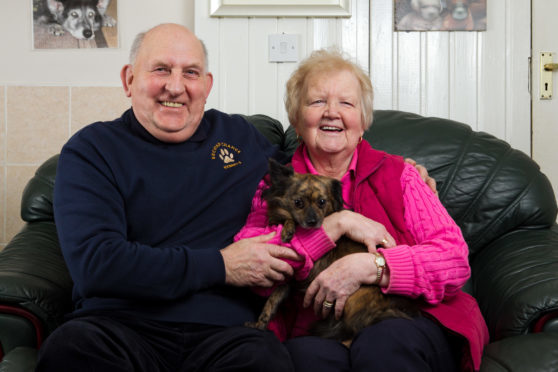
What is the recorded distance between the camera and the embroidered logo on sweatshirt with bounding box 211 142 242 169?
1855 millimetres

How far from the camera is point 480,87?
10.2 ft

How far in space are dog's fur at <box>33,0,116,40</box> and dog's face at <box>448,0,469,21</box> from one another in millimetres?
1970

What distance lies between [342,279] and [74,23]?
94.1 inches

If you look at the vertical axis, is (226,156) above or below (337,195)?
above

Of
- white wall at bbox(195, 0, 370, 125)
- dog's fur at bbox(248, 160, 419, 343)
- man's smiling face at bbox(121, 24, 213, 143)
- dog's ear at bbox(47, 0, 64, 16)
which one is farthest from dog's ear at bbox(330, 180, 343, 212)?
dog's ear at bbox(47, 0, 64, 16)

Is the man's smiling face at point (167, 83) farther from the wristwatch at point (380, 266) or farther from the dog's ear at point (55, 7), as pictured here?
the dog's ear at point (55, 7)

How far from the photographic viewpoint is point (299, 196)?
5.62 ft

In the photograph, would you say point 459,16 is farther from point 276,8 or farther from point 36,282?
point 36,282

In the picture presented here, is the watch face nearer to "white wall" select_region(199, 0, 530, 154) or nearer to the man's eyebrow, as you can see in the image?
the man's eyebrow

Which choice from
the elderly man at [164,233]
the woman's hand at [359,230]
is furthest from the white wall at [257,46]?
the woman's hand at [359,230]

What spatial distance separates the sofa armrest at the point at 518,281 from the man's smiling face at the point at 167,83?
1223mm

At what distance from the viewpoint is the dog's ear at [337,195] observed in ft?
5.79

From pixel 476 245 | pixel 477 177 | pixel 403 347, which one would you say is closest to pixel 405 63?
pixel 477 177

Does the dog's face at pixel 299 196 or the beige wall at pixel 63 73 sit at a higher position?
the beige wall at pixel 63 73
